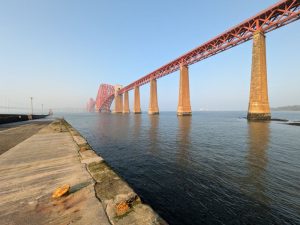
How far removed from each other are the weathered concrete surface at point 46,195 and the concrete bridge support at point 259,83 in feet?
121

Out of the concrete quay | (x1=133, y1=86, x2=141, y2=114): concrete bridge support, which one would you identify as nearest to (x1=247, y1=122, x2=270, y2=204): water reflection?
the concrete quay

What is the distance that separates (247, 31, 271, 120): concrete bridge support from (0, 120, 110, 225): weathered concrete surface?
121ft

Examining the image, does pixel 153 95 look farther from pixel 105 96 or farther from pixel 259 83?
pixel 105 96

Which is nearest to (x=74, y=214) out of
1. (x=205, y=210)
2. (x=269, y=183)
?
(x=205, y=210)

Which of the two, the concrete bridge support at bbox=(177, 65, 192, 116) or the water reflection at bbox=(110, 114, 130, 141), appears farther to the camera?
the concrete bridge support at bbox=(177, 65, 192, 116)

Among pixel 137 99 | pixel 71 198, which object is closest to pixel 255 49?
pixel 71 198

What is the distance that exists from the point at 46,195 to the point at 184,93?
5458cm

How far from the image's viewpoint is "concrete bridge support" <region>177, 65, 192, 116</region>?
55728 millimetres

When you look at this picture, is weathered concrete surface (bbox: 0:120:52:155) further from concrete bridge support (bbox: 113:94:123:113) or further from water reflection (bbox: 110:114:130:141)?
concrete bridge support (bbox: 113:94:123:113)

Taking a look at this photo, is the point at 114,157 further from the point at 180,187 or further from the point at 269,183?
the point at 269,183

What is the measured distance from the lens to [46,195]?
3.64m

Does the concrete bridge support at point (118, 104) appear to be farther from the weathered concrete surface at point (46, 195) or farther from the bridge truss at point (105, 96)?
the weathered concrete surface at point (46, 195)

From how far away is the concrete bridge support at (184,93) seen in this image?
55728 mm

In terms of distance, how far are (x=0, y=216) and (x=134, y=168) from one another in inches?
238
